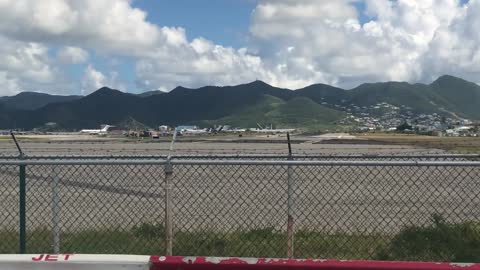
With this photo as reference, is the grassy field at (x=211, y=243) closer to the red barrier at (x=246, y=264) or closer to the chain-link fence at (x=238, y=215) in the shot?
the chain-link fence at (x=238, y=215)

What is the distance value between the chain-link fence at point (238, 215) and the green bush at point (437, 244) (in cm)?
1

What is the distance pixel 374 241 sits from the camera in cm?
838

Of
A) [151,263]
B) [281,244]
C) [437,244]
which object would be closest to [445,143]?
[437,244]

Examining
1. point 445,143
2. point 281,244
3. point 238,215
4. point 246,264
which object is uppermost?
point 246,264

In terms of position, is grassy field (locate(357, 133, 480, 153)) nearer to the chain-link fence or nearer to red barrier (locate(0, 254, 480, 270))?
the chain-link fence

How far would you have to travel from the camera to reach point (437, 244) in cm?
776

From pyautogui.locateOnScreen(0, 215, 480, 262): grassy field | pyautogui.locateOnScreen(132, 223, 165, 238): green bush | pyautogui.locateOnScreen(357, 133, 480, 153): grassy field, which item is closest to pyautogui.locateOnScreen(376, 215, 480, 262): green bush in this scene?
pyautogui.locateOnScreen(0, 215, 480, 262): grassy field

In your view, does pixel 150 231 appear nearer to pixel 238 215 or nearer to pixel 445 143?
pixel 238 215

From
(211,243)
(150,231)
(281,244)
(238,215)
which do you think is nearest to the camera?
(211,243)

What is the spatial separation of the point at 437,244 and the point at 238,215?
5.20 meters

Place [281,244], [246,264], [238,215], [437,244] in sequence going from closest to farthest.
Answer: [246,264] < [437,244] < [281,244] < [238,215]

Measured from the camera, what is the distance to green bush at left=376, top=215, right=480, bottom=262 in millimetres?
7328

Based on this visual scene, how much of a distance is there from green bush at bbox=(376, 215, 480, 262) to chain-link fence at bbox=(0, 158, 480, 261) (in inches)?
0.5

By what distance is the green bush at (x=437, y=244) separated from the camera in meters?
7.33
